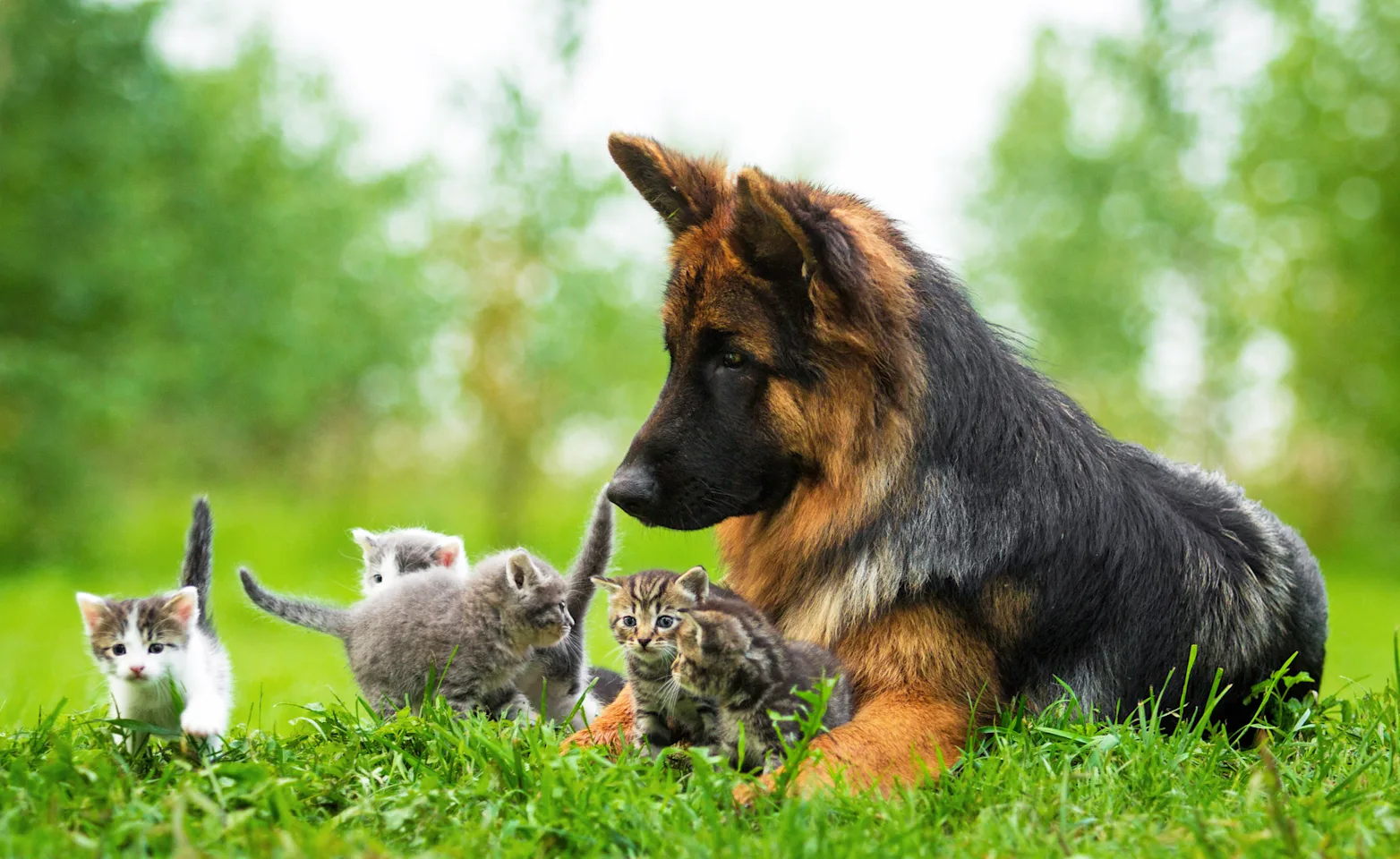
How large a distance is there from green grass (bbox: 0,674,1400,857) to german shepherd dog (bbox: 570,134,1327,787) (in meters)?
0.39

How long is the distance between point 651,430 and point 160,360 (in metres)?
16.1

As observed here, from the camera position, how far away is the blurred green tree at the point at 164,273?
16484 millimetres

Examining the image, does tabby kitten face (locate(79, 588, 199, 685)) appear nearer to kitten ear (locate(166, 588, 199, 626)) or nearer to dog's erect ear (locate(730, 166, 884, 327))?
kitten ear (locate(166, 588, 199, 626))

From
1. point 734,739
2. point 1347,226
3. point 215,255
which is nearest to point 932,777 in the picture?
point 734,739

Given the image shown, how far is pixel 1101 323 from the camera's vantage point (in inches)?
979

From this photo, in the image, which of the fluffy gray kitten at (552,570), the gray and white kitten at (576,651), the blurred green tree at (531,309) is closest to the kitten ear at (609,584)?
the fluffy gray kitten at (552,570)

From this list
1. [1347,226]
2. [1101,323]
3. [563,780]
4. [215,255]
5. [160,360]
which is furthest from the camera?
[1101,323]

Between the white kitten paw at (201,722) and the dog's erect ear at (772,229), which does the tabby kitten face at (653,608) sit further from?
the white kitten paw at (201,722)

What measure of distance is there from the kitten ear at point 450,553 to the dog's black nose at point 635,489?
1.38 m

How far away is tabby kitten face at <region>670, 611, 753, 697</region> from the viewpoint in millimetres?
4039

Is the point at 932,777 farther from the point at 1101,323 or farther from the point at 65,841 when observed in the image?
the point at 1101,323

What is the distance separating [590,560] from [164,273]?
15184 millimetres

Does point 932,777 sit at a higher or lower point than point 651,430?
lower

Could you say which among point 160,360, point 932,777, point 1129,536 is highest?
point 160,360
